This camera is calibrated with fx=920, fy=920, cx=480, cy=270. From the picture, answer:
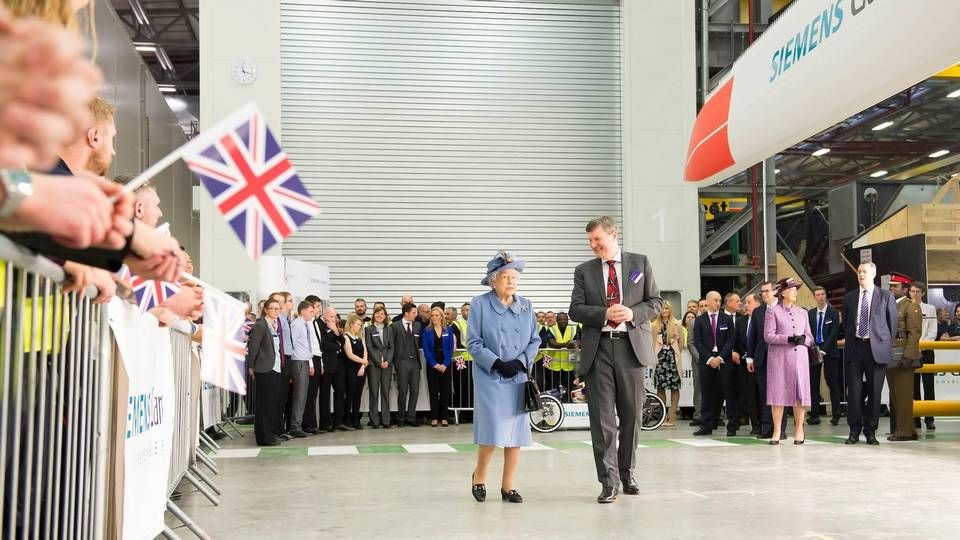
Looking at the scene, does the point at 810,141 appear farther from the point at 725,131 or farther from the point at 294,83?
the point at 725,131

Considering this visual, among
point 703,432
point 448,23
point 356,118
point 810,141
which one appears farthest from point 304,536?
point 810,141

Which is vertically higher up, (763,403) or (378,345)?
(378,345)

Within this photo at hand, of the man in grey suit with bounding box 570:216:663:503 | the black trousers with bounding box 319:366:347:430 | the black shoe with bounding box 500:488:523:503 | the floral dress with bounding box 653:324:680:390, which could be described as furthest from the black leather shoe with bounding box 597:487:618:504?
the floral dress with bounding box 653:324:680:390

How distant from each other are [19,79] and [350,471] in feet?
24.1

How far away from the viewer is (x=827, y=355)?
42.7 ft

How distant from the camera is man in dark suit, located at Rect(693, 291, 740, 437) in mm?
11547

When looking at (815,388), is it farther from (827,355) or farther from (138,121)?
(138,121)

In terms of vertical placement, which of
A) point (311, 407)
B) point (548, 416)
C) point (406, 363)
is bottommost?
point (548, 416)

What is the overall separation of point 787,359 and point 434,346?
5343 mm

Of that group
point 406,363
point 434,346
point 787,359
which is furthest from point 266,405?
point 787,359

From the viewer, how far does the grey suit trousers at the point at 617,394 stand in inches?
249

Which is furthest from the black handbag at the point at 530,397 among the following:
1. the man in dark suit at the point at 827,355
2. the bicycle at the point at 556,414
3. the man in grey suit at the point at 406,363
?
the man in dark suit at the point at 827,355

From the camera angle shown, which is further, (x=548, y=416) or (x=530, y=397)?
Result: (x=548, y=416)

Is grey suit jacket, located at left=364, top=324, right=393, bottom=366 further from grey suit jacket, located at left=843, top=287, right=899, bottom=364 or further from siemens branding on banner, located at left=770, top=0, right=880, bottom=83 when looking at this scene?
siemens branding on banner, located at left=770, top=0, right=880, bottom=83
